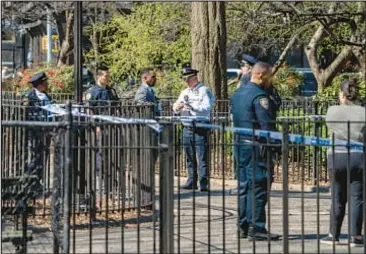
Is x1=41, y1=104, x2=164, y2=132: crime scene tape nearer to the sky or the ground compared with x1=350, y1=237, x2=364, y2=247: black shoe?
nearer to the sky

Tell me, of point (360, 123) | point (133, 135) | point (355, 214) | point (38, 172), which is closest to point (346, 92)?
point (360, 123)

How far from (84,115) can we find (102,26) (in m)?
21.4

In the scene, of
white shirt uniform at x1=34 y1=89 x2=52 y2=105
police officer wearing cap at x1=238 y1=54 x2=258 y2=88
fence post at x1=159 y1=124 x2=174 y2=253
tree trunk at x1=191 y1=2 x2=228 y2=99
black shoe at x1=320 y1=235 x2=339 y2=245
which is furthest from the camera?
tree trunk at x1=191 y1=2 x2=228 y2=99

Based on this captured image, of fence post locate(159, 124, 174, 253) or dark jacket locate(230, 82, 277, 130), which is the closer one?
fence post locate(159, 124, 174, 253)

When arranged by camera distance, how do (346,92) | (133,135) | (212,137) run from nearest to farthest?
(346,92) < (133,135) < (212,137)

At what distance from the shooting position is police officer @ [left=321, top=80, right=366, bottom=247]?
948cm

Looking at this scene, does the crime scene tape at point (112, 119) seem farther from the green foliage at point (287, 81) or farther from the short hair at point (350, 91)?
the green foliage at point (287, 81)

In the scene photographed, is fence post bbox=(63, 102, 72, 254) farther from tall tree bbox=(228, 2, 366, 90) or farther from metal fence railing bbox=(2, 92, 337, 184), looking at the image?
tall tree bbox=(228, 2, 366, 90)

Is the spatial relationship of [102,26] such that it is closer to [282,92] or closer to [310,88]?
[282,92]

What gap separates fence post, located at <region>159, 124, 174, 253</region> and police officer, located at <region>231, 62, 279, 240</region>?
56.9 inches

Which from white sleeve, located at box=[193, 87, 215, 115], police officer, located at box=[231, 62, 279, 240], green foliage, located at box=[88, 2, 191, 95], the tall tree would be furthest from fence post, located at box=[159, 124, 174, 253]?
green foliage, located at box=[88, 2, 191, 95]

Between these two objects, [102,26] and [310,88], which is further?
[310,88]

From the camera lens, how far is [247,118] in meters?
9.89

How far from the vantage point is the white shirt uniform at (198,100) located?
1373 cm
